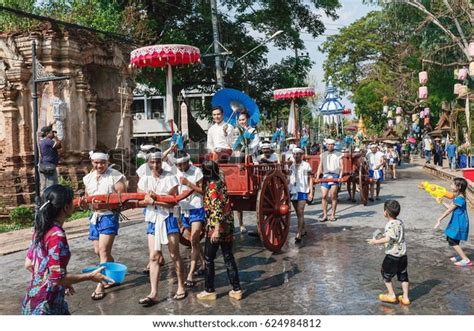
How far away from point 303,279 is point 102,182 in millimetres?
2675

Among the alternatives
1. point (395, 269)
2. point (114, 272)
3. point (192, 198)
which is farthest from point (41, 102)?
point (395, 269)

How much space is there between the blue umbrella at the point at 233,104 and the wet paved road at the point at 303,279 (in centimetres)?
206

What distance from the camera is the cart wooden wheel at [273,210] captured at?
22.9ft

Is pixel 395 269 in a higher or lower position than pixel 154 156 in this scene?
lower

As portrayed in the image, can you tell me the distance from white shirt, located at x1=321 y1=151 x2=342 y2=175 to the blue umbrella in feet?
8.36

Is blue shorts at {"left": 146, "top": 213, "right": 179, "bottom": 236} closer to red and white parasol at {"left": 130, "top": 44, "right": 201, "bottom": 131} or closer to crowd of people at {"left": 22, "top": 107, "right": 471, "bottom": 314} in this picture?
crowd of people at {"left": 22, "top": 107, "right": 471, "bottom": 314}

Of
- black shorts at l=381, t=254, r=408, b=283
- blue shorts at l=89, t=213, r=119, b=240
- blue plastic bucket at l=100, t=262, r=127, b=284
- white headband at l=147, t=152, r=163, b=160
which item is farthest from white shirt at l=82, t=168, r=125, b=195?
black shorts at l=381, t=254, r=408, b=283

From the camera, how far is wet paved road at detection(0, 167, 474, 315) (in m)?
5.12

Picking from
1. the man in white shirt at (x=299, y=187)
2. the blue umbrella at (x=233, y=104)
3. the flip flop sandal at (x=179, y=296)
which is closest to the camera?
the flip flop sandal at (x=179, y=296)

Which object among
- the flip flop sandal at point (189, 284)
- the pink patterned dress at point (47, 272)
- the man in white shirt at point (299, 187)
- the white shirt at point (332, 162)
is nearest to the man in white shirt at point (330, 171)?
the white shirt at point (332, 162)

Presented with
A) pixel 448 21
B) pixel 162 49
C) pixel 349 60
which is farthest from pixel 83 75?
pixel 349 60

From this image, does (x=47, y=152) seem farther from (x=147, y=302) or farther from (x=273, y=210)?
(x=147, y=302)

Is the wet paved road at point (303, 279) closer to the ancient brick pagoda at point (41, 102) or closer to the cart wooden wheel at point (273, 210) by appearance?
the cart wooden wheel at point (273, 210)

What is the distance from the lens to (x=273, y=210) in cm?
733
